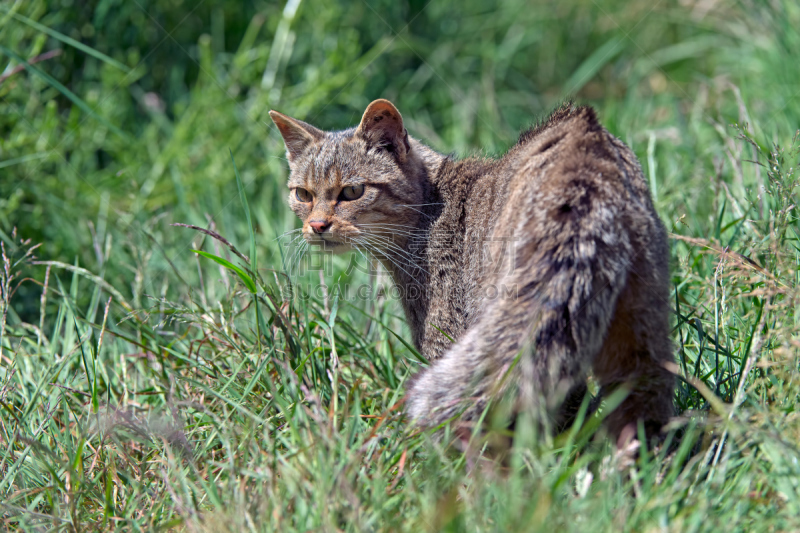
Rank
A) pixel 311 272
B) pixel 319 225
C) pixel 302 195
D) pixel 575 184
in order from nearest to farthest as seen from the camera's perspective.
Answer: pixel 575 184, pixel 319 225, pixel 302 195, pixel 311 272

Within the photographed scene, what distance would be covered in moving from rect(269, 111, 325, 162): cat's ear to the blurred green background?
1.19 feet

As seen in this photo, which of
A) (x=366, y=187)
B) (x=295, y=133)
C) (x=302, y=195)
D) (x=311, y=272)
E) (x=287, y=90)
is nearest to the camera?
(x=366, y=187)

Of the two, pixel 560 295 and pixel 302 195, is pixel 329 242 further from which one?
pixel 560 295

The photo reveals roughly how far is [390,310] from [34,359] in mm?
1915

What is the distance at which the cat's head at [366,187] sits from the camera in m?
3.24

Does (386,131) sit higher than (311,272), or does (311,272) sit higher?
(386,131)

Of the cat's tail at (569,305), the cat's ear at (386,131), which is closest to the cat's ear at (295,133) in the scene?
the cat's ear at (386,131)

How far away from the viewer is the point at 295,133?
3.61m

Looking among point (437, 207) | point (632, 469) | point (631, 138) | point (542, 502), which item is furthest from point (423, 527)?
point (631, 138)

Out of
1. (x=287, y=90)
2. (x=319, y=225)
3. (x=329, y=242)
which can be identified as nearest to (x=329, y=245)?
(x=329, y=242)

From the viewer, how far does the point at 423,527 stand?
1925mm

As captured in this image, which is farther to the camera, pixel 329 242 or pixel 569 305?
pixel 329 242

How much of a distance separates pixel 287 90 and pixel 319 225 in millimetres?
2587

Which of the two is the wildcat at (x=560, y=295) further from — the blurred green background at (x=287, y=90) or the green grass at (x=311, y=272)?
the blurred green background at (x=287, y=90)
